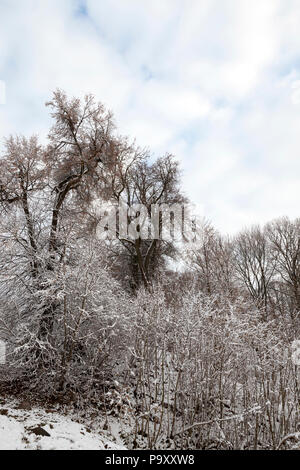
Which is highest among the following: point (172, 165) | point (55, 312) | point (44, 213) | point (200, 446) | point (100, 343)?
point (172, 165)

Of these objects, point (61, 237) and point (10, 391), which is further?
point (61, 237)

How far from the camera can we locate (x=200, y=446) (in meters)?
6.41

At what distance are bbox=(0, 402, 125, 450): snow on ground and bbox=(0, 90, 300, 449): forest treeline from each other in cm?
84

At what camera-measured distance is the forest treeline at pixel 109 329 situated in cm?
673

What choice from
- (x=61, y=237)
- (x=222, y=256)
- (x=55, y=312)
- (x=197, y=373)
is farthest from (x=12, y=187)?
(x=222, y=256)

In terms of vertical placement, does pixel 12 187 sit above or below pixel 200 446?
above

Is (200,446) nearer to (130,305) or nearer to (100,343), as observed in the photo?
(100,343)

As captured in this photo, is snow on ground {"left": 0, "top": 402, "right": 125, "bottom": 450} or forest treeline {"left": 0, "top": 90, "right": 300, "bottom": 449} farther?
forest treeline {"left": 0, "top": 90, "right": 300, "bottom": 449}

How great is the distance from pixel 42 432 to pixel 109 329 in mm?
3680

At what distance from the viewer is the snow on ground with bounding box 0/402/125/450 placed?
14.6 ft

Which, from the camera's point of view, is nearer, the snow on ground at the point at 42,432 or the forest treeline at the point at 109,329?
the snow on ground at the point at 42,432

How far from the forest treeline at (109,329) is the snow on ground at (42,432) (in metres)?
0.84

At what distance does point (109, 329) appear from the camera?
27.8ft

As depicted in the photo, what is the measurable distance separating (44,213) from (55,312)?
12.9ft
